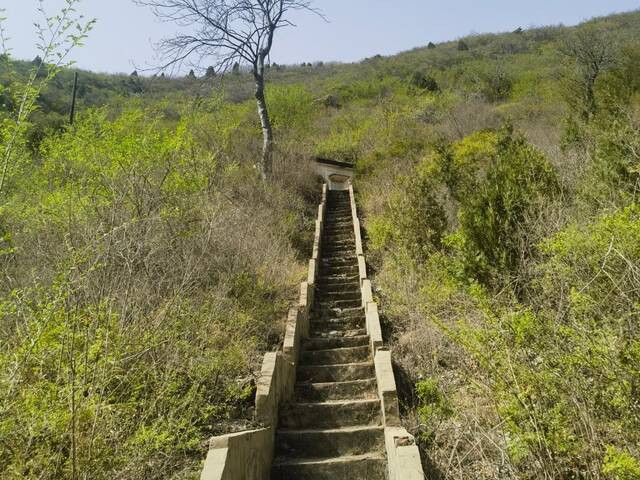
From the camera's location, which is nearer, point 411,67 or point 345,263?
point 345,263

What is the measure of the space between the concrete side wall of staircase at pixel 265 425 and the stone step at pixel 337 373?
28 centimetres

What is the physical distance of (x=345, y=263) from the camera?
1178 cm

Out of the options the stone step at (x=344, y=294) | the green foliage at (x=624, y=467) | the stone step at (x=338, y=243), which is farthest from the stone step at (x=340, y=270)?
the green foliage at (x=624, y=467)

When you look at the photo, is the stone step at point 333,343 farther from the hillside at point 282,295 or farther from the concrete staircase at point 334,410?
the hillside at point 282,295

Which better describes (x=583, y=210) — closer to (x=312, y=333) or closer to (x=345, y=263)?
(x=312, y=333)

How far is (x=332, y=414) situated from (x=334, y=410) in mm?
56

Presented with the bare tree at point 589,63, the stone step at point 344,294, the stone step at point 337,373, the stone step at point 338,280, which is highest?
the bare tree at point 589,63

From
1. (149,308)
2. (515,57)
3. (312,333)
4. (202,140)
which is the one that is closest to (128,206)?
(149,308)

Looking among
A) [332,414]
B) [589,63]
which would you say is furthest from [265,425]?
[589,63]

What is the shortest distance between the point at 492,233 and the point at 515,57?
3959 centimetres

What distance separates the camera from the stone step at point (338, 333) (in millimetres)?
8362

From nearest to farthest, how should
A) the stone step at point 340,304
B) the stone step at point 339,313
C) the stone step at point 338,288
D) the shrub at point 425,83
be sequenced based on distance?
the stone step at point 339,313
the stone step at point 340,304
the stone step at point 338,288
the shrub at point 425,83

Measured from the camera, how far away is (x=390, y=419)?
5500 millimetres

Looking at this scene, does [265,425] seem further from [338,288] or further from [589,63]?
[589,63]
